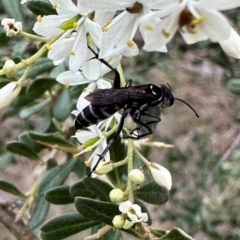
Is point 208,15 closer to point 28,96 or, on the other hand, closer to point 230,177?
point 28,96

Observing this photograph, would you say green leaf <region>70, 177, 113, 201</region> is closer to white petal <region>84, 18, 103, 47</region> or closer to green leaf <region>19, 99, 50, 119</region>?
white petal <region>84, 18, 103, 47</region>

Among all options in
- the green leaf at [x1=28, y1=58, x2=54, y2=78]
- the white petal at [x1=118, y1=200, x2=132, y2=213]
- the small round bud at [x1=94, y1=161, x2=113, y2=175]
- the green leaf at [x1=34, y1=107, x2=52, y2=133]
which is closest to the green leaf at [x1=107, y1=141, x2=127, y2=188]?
the small round bud at [x1=94, y1=161, x2=113, y2=175]

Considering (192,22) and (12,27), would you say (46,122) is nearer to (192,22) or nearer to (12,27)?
(12,27)

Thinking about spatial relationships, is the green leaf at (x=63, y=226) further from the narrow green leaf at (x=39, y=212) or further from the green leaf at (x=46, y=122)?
the green leaf at (x=46, y=122)

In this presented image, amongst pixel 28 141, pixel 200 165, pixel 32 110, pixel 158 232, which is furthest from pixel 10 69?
pixel 200 165

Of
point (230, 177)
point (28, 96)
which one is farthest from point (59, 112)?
point (230, 177)

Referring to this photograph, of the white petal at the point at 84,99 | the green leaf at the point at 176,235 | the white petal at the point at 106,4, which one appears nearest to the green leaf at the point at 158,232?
the green leaf at the point at 176,235
